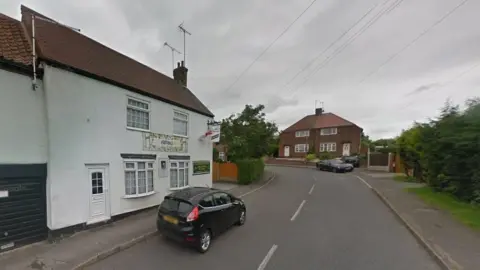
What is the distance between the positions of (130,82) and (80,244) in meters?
6.48

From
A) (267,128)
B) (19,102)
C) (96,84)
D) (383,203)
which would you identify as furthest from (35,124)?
(267,128)

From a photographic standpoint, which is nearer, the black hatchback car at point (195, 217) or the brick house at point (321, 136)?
the black hatchback car at point (195, 217)

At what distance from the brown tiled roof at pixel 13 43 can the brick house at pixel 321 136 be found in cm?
4600

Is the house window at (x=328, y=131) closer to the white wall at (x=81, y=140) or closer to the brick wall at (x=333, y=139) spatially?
the brick wall at (x=333, y=139)

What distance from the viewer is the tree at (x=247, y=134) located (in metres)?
23.0

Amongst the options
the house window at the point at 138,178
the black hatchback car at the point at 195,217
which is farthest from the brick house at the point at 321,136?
the black hatchback car at the point at 195,217

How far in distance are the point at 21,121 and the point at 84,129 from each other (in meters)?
1.67

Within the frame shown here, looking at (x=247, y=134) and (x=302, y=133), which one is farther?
(x=302, y=133)

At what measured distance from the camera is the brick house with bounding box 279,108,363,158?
149 ft

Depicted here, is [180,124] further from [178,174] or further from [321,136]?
[321,136]

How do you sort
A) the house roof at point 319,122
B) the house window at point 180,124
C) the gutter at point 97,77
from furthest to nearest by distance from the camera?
the house roof at point 319,122 → the house window at point 180,124 → the gutter at point 97,77

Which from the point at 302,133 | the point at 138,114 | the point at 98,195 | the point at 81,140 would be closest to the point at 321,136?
the point at 302,133

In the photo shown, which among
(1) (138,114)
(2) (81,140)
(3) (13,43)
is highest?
(3) (13,43)

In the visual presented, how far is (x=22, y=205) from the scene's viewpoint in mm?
6906
